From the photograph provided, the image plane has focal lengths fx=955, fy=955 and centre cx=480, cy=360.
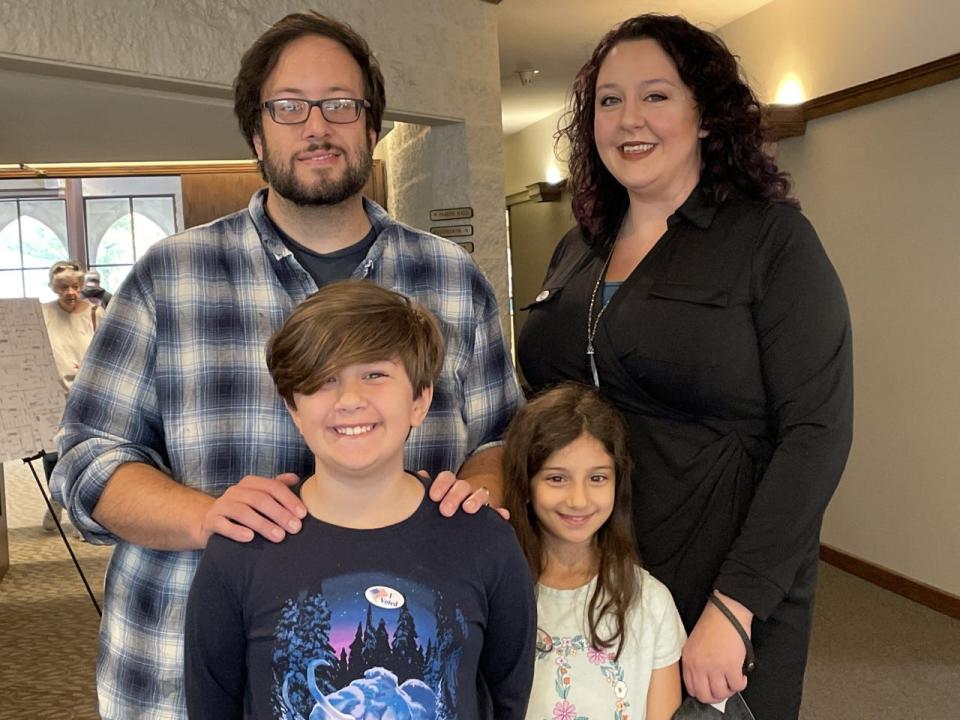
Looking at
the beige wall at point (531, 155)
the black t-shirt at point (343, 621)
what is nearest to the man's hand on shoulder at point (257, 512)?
the black t-shirt at point (343, 621)

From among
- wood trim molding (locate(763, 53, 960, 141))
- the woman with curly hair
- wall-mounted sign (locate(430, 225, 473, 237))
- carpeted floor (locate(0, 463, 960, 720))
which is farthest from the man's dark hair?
wall-mounted sign (locate(430, 225, 473, 237))

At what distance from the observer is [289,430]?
1.46 metres

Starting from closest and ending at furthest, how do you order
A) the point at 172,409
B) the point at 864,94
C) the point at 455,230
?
the point at 172,409 < the point at 864,94 < the point at 455,230

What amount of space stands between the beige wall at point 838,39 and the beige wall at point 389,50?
1660mm

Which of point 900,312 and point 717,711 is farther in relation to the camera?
point 900,312

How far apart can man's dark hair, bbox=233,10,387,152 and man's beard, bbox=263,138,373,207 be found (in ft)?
0.30

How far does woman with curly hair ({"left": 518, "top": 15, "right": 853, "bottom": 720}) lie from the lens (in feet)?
4.76

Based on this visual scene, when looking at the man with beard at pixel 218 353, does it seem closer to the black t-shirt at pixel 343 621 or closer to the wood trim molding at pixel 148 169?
the black t-shirt at pixel 343 621

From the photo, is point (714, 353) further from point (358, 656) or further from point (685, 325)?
point (358, 656)

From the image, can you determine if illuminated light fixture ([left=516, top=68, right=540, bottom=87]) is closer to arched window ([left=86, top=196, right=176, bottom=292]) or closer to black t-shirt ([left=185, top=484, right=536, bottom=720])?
arched window ([left=86, top=196, right=176, bottom=292])

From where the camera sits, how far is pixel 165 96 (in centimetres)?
436

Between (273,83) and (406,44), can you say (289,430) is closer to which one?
(273,83)

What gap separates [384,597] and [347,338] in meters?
0.32

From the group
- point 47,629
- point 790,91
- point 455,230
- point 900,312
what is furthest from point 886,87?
point 47,629
